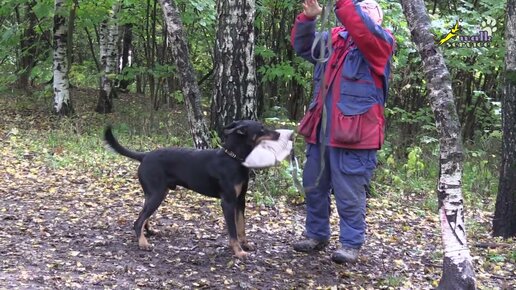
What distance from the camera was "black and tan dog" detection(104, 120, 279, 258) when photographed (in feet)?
15.3

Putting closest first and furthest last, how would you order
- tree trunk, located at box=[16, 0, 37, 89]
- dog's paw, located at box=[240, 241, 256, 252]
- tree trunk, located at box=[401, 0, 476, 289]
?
tree trunk, located at box=[401, 0, 476, 289] → dog's paw, located at box=[240, 241, 256, 252] → tree trunk, located at box=[16, 0, 37, 89]

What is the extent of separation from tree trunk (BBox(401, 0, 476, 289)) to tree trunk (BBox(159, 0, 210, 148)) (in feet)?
11.0

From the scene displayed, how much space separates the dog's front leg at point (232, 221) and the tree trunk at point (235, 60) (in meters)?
2.04

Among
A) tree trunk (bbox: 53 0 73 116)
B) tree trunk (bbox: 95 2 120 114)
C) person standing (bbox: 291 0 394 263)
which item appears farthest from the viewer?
tree trunk (bbox: 95 2 120 114)

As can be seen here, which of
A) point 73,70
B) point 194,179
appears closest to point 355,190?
point 194,179

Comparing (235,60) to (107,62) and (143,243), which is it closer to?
(143,243)

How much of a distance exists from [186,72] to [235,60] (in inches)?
26.6

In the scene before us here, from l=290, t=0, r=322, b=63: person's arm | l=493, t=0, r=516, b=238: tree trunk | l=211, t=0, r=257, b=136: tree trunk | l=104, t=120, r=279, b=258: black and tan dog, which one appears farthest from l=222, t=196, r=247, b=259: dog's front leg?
l=493, t=0, r=516, b=238: tree trunk

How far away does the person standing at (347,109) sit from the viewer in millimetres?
4266

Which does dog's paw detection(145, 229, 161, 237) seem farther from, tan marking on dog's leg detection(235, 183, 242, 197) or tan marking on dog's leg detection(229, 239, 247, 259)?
tan marking on dog's leg detection(235, 183, 242, 197)

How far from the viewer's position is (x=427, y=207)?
7312mm

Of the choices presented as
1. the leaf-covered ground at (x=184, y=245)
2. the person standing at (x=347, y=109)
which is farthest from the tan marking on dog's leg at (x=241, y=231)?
the person standing at (x=347, y=109)

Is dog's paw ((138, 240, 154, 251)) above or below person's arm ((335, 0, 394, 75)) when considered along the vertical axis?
below

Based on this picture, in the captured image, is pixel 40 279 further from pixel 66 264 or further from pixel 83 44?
pixel 83 44
